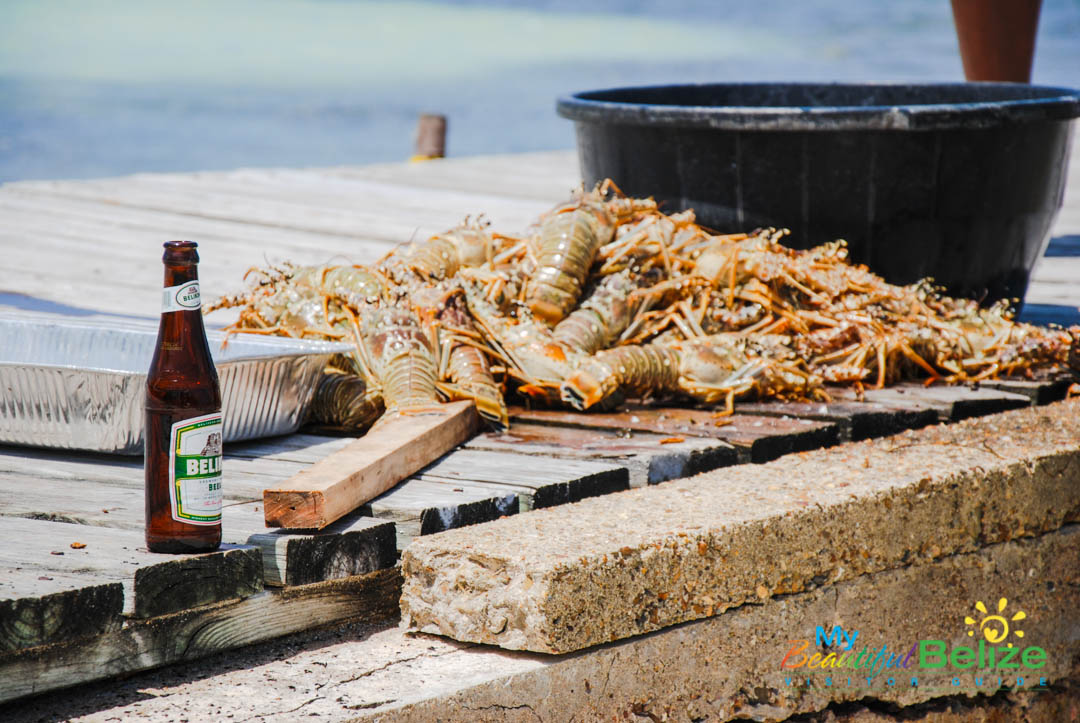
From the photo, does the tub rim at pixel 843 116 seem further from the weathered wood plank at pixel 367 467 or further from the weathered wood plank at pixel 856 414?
the weathered wood plank at pixel 367 467

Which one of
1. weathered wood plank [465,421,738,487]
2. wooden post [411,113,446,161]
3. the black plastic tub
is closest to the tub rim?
the black plastic tub

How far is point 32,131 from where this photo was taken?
44250 millimetres

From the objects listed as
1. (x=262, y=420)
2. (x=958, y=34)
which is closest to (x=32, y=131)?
(x=958, y=34)

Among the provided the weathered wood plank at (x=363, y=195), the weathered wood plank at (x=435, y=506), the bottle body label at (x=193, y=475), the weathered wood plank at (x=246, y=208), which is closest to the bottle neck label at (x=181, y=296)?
the bottle body label at (x=193, y=475)

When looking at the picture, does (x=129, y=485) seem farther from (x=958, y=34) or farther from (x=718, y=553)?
(x=958, y=34)

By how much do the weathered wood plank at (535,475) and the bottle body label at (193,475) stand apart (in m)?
0.73

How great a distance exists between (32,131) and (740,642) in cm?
4568

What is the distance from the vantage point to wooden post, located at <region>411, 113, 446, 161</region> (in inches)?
470

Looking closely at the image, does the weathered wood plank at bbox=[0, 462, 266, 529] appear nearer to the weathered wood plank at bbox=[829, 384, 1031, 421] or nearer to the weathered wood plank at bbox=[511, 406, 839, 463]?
the weathered wood plank at bbox=[511, 406, 839, 463]

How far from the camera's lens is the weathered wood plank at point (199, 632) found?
211 centimetres

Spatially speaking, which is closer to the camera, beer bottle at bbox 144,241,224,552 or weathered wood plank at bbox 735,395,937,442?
beer bottle at bbox 144,241,224,552

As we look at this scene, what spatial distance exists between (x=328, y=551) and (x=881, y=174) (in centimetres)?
266

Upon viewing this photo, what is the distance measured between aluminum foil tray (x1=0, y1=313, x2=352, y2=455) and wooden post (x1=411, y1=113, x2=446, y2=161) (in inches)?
340

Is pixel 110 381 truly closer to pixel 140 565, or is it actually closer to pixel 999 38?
pixel 140 565
